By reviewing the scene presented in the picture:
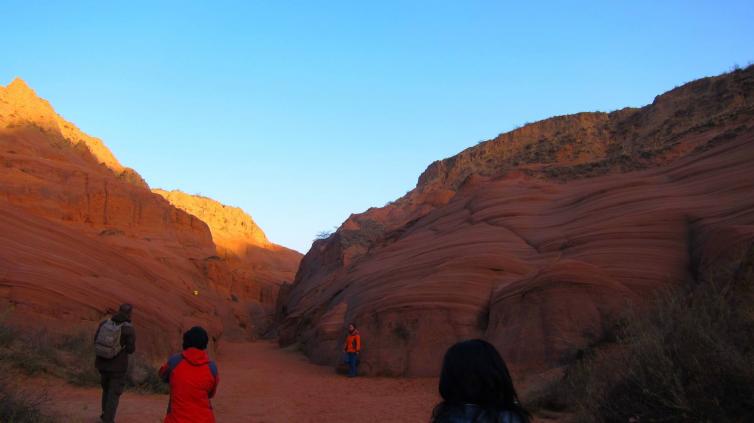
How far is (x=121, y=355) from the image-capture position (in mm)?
7809

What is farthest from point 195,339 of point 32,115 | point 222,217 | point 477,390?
point 222,217

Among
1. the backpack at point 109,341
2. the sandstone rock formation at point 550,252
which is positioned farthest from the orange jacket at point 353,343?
the backpack at point 109,341

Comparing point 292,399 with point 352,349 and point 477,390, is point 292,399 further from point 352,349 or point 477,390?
point 477,390

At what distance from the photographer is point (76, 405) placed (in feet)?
29.4

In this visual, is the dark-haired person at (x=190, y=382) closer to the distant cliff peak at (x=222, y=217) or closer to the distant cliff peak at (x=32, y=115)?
the distant cliff peak at (x=32, y=115)

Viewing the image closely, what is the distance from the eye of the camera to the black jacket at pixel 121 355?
772 cm

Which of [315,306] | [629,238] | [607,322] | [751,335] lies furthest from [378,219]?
[751,335]

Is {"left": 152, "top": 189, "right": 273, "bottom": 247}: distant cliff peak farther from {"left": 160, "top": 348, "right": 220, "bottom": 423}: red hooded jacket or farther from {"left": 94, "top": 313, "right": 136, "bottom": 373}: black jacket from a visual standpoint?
{"left": 160, "top": 348, "right": 220, "bottom": 423}: red hooded jacket

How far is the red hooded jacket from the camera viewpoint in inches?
197

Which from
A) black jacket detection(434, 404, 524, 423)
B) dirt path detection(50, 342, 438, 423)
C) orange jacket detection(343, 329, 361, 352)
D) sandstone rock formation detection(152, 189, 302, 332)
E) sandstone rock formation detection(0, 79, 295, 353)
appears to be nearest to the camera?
black jacket detection(434, 404, 524, 423)

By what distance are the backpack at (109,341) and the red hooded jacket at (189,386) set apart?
2967mm

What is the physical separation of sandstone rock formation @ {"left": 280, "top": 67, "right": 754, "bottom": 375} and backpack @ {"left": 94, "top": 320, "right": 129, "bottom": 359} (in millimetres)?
7453

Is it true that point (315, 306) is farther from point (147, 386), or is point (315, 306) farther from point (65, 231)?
point (147, 386)

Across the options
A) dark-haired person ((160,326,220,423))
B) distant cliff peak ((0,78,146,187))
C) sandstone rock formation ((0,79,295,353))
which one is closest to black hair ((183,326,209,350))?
dark-haired person ((160,326,220,423))
